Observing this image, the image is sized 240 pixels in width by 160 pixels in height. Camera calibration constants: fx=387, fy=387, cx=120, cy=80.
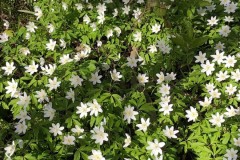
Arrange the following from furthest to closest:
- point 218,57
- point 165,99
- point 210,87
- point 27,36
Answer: point 27,36, point 218,57, point 210,87, point 165,99

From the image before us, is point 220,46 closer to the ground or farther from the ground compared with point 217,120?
farther from the ground

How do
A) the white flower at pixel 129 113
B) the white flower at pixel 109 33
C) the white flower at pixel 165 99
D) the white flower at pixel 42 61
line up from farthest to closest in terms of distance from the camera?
the white flower at pixel 109 33 < the white flower at pixel 42 61 < the white flower at pixel 165 99 < the white flower at pixel 129 113

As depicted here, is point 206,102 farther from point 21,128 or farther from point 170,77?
point 21,128

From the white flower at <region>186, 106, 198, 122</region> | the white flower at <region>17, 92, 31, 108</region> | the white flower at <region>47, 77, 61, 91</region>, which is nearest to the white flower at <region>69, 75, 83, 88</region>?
the white flower at <region>47, 77, 61, 91</region>

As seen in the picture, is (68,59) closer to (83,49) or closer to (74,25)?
(83,49)

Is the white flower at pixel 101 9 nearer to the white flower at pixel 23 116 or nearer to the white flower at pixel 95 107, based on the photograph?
the white flower at pixel 95 107

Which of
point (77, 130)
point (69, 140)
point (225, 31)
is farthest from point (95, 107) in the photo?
point (225, 31)

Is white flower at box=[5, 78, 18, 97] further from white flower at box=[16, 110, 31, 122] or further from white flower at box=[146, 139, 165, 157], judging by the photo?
white flower at box=[146, 139, 165, 157]

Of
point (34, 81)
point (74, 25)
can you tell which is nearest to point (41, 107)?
point (34, 81)

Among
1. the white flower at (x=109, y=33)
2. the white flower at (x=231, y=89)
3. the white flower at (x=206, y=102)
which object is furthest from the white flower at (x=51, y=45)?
the white flower at (x=231, y=89)
